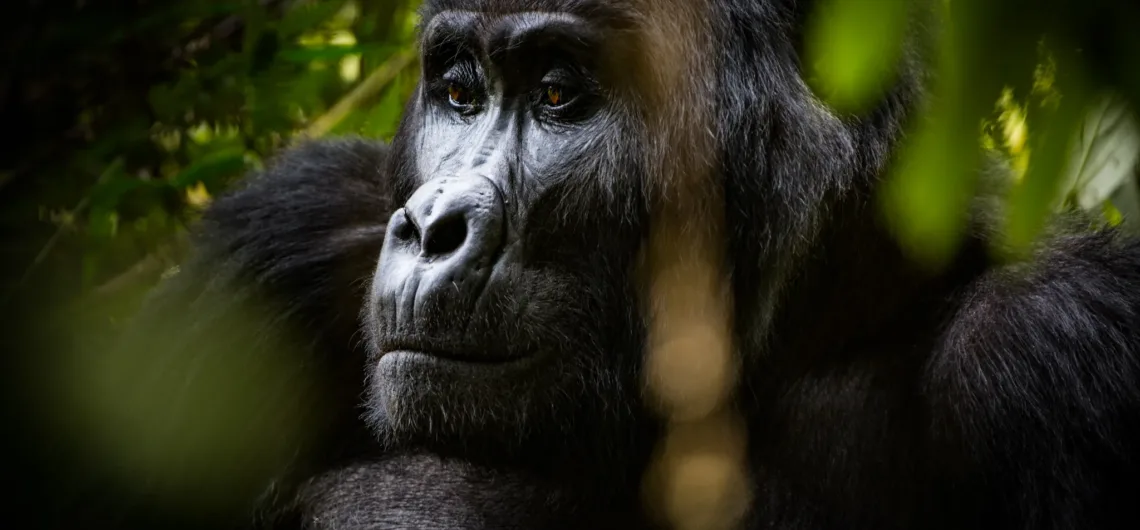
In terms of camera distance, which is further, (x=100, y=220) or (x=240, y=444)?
(x=100, y=220)

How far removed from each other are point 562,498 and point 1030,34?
231 cm

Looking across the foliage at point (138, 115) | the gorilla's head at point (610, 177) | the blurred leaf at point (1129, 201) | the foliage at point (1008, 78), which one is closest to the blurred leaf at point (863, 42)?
the foliage at point (1008, 78)

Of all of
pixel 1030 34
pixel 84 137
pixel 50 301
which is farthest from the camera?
pixel 84 137

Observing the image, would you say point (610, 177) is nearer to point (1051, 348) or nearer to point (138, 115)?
point (1051, 348)

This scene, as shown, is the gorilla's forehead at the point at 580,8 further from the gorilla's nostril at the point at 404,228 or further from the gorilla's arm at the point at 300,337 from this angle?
the gorilla's arm at the point at 300,337

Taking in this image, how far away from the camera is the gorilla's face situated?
2643 millimetres

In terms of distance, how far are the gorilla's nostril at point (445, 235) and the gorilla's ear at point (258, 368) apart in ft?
2.64

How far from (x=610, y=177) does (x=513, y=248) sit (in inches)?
12.2

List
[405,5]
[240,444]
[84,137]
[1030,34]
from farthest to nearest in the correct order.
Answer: [405,5] → [84,137] → [240,444] → [1030,34]

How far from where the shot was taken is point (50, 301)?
3.75 meters

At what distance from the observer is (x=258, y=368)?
3480mm

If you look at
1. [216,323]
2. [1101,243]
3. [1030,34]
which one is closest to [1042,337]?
[1101,243]

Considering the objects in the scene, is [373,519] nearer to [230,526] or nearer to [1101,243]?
[230,526]

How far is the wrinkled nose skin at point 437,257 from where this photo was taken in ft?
8.49
